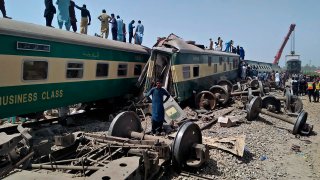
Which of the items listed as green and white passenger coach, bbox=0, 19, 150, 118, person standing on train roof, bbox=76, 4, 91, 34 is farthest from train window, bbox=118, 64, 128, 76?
person standing on train roof, bbox=76, 4, 91, 34

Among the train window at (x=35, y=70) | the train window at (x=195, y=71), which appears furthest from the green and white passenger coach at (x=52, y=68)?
the train window at (x=195, y=71)

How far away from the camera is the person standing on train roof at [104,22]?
15336 mm

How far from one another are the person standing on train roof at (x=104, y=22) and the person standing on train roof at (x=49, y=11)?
3.95 meters

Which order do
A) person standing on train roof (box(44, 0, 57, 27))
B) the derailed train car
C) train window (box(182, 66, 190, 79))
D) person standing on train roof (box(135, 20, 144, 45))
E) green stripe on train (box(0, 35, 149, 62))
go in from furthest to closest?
person standing on train roof (box(135, 20, 144, 45))
train window (box(182, 66, 190, 79))
the derailed train car
person standing on train roof (box(44, 0, 57, 27))
green stripe on train (box(0, 35, 149, 62))

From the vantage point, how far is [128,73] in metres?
14.0

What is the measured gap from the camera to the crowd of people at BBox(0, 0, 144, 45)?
11.4 meters

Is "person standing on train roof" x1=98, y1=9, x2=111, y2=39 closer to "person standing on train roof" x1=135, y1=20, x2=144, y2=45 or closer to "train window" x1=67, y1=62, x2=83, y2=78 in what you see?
"person standing on train roof" x1=135, y1=20, x2=144, y2=45

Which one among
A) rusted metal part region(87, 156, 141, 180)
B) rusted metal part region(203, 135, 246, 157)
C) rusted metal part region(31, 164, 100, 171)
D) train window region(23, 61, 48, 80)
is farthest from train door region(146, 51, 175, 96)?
rusted metal part region(31, 164, 100, 171)

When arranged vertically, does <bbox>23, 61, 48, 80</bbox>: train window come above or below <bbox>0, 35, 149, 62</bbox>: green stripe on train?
below

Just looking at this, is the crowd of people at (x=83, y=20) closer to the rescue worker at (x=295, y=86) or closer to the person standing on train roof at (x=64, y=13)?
the person standing on train roof at (x=64, y=13)

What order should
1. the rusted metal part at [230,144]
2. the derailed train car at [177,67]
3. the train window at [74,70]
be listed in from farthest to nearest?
the derailed train car at [177,67]
the train window at [74,70]
the rusted metal part at [230,144]

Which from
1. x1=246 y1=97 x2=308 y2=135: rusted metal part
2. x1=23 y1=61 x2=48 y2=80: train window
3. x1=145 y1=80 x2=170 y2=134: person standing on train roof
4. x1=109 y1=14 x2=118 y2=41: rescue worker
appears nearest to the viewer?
x1=23 y1=61 x2=48 y2=80: train window

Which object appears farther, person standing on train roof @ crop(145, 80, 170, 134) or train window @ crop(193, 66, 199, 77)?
train window @ crop(193, 66, 199, 77)

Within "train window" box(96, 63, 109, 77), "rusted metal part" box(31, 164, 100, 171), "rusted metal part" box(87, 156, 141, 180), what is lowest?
"rusted metal part" box(31, 164, 100, 171)
